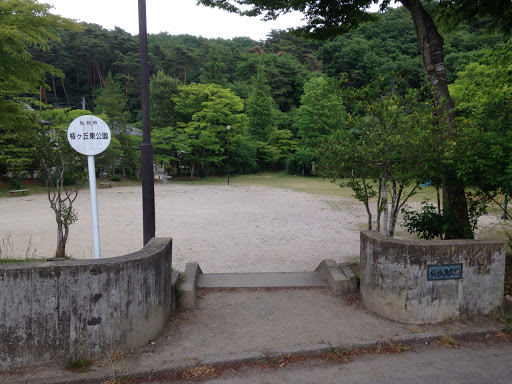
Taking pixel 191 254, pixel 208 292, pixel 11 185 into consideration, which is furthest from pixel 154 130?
pixel 208 292

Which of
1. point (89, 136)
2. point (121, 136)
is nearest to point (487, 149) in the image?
point (89, 136)

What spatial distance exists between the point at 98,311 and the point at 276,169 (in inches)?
1368

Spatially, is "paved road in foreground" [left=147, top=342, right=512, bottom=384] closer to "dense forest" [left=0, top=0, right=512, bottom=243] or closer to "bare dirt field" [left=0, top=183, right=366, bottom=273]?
"dense forest" [left=0, top=0, right=512, bottom=243]

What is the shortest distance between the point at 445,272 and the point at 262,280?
2.26 m

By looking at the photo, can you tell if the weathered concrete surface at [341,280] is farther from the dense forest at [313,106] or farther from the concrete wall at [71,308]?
the concrete wall at [71,308]

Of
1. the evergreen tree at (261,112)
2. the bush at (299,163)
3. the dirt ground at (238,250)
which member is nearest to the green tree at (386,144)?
the dirt ground at (238,250)

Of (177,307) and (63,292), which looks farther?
(177,307)

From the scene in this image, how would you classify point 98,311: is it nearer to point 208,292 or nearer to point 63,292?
point 63,292

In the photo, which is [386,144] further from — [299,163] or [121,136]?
[299,163]

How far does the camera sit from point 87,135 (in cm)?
421

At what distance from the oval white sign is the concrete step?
209cm

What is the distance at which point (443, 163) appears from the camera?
15.5ft

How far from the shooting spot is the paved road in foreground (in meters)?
2.83

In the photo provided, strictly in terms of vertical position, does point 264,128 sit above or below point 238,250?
above
